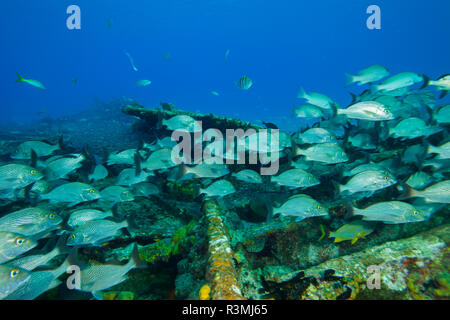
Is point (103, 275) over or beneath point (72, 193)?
beneath

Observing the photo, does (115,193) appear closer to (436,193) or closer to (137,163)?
(137,163)

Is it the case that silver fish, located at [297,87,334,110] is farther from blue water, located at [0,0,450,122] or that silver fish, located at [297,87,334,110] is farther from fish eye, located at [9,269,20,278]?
blue water, located at [0,0,450,122]

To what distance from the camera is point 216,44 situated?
16438 cm

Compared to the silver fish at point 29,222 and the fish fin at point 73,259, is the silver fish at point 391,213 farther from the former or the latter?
the silver fish at point 29,222

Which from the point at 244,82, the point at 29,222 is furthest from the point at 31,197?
the point at 244,82

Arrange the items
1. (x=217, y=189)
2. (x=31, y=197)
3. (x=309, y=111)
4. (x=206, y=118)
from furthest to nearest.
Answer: (x=206, y=118)
(x=309, y=111)
(x=217, y=189)
(x=31, y=197)

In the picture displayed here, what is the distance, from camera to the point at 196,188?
3947mm

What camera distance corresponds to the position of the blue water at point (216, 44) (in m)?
106

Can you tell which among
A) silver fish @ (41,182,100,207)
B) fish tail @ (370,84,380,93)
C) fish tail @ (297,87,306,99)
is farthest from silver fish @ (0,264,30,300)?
fish tail @ (370,84,380,93)

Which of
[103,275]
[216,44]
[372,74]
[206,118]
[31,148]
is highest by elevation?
[216,44]

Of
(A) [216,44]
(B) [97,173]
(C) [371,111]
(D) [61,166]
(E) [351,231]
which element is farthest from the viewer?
(A) [216,44]

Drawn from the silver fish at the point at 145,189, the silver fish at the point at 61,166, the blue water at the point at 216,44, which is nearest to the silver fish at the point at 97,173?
the silver fish at the point at 61,166

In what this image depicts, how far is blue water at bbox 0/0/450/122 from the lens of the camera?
4181 inches

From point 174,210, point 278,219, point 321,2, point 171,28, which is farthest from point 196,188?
point 171,28
